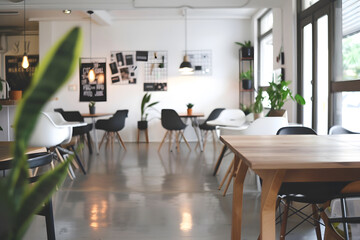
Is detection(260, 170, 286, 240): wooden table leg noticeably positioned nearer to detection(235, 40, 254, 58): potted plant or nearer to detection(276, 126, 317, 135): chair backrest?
detection(276, 126, 317, 135): chair backrest

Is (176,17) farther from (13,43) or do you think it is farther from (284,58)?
(13,43)

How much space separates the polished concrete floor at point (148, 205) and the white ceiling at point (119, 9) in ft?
7.88

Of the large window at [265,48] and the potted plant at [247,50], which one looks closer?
the large window at [265,48]

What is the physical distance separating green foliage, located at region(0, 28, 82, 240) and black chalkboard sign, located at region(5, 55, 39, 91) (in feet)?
33.0

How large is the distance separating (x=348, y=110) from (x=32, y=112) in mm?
4341

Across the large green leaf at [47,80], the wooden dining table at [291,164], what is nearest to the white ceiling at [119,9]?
the wooden dining table at [291,164]

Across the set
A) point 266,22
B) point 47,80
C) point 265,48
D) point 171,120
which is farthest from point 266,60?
point 47,80

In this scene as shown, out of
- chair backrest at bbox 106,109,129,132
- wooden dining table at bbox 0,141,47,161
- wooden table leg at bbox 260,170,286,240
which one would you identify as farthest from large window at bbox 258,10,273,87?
wooden table leg at bbox 260,170,286,240

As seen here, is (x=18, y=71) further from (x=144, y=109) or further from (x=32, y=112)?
(x=32, y=112)

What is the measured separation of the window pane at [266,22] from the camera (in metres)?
7.60

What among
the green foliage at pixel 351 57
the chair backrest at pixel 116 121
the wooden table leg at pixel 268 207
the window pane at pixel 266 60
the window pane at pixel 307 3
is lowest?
the wooden table leg at pixel 268 207

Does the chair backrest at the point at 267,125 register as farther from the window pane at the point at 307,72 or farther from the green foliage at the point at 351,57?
the window pane at the point at 307,72

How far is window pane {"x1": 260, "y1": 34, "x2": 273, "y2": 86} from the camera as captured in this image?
7798mm

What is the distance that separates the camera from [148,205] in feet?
11.8
